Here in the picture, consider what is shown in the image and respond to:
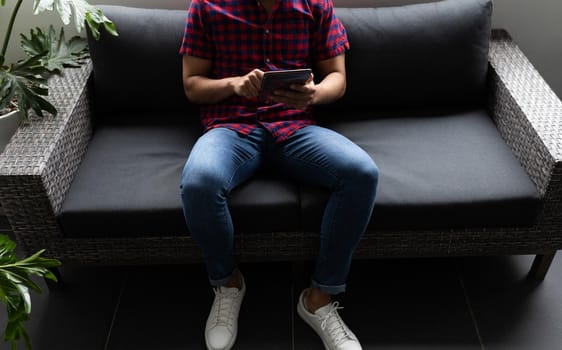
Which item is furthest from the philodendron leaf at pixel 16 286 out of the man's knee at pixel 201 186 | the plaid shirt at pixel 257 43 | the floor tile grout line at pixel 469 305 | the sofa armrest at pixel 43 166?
the floor tile grout line at pixel 469 305

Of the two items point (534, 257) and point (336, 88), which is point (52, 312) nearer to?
point (336, 88)

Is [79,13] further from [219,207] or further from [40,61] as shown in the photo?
[219,207]

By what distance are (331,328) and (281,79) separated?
2.43 ft

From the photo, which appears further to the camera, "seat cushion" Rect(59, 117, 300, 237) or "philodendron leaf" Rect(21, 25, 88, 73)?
"philodendron leaf" Rect(21, 25, 88, 73)

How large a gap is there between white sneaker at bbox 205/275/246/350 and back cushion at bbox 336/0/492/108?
0.78m

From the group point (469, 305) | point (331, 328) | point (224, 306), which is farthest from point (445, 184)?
point (224, 306)

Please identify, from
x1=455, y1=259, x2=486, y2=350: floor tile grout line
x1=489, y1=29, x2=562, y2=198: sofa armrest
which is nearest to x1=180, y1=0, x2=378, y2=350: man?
x1=455, y1=259, x2=486, y2=350: floor tile grout line

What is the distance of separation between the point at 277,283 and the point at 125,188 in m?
0.59

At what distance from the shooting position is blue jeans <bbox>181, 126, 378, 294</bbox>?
4.64 ft

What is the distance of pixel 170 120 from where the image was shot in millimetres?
1857

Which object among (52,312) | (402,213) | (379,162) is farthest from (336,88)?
(52,312)

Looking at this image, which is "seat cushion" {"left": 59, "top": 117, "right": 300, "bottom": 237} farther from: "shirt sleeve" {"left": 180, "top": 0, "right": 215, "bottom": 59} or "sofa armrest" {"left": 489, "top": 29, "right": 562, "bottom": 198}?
"sofa armrest" {"left": 489, "top": 29, "right": 562, "bottom": 198}

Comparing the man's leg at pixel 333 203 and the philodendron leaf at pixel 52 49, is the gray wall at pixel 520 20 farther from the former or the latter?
the man's leg at pixel 333 203

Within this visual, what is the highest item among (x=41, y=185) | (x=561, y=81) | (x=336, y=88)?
(x=336, y=88)
